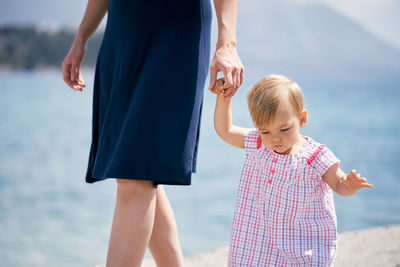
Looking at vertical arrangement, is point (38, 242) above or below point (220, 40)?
below

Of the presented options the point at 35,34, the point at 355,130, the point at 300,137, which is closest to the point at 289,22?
the point at 35,34

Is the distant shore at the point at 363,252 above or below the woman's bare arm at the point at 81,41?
below

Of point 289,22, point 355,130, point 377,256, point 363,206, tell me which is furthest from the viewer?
point 289,22

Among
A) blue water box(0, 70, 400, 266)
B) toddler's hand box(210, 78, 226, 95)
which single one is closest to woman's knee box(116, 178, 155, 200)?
toddler's hand box(210, 78, 226, 95)

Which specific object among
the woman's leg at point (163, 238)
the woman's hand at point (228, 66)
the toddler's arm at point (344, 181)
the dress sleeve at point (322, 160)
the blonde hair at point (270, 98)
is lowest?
the woman's leg at point (163, 238)

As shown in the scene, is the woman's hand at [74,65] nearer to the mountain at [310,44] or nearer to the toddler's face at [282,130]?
the toddler's face at [282,130]

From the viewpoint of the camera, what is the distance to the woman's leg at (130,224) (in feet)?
5.57

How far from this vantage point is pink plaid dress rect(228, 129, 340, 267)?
1.89 metres

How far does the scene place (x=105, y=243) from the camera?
4.88m

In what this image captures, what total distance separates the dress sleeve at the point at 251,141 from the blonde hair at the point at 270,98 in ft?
0.52

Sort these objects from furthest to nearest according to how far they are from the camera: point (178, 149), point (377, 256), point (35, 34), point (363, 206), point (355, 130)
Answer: point (35, 34) < point (355, 130) < point (363, 206) < point (377, 256) < point (178, 149)

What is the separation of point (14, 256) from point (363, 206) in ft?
13.2

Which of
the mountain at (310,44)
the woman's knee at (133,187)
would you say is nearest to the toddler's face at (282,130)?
the woman's knee at (133,187)

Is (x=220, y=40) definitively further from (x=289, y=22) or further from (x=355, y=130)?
(x=289, y=22)
